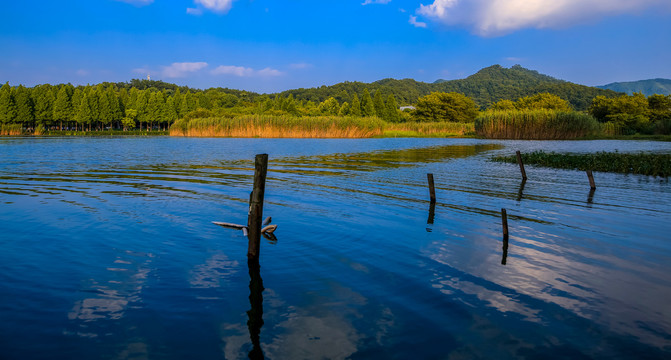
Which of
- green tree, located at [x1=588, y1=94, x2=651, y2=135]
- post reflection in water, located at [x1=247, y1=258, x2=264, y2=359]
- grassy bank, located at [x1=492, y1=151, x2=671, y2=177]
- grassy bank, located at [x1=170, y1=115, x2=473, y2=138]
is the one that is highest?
green tree, located at [x1=588, y1=94, x2=651, y2=135]

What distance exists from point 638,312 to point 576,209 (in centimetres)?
803

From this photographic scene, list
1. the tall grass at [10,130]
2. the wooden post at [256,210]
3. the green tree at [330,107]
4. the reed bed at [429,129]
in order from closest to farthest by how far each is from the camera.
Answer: the wooden post at [256,210] < the tall grass at [10,130] < the reed bed at [429,129] < the green tree at [330,107]

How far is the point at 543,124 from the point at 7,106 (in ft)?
323

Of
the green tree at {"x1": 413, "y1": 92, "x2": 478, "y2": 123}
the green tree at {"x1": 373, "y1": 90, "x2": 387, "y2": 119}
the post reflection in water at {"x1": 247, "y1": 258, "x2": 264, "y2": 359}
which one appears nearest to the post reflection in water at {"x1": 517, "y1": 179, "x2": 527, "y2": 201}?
the post reflection in water at {"x1": 247, "y1": 258, "x2": 264, "y2": 359}

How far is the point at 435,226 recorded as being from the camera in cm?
1115

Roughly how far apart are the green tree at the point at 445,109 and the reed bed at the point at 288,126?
52.7 meters

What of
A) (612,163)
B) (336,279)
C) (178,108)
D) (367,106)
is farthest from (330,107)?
(336,279)

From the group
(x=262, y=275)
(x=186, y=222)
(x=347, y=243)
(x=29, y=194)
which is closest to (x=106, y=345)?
(x=262, y=275)

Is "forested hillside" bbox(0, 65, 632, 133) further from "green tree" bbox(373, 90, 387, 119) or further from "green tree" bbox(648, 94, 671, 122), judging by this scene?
"green tree" bbox(648, 94, 671, 122)

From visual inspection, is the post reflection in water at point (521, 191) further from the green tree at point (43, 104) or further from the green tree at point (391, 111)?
the green tree at point (43, 104)

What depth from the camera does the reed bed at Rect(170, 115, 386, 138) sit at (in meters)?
62.1

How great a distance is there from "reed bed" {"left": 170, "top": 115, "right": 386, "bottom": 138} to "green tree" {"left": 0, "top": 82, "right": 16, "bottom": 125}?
164 ft

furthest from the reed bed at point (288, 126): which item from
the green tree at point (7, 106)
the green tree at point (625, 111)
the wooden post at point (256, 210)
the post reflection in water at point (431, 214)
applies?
the wooden post at point (256, 210)

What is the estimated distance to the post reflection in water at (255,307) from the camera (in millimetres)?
5099
